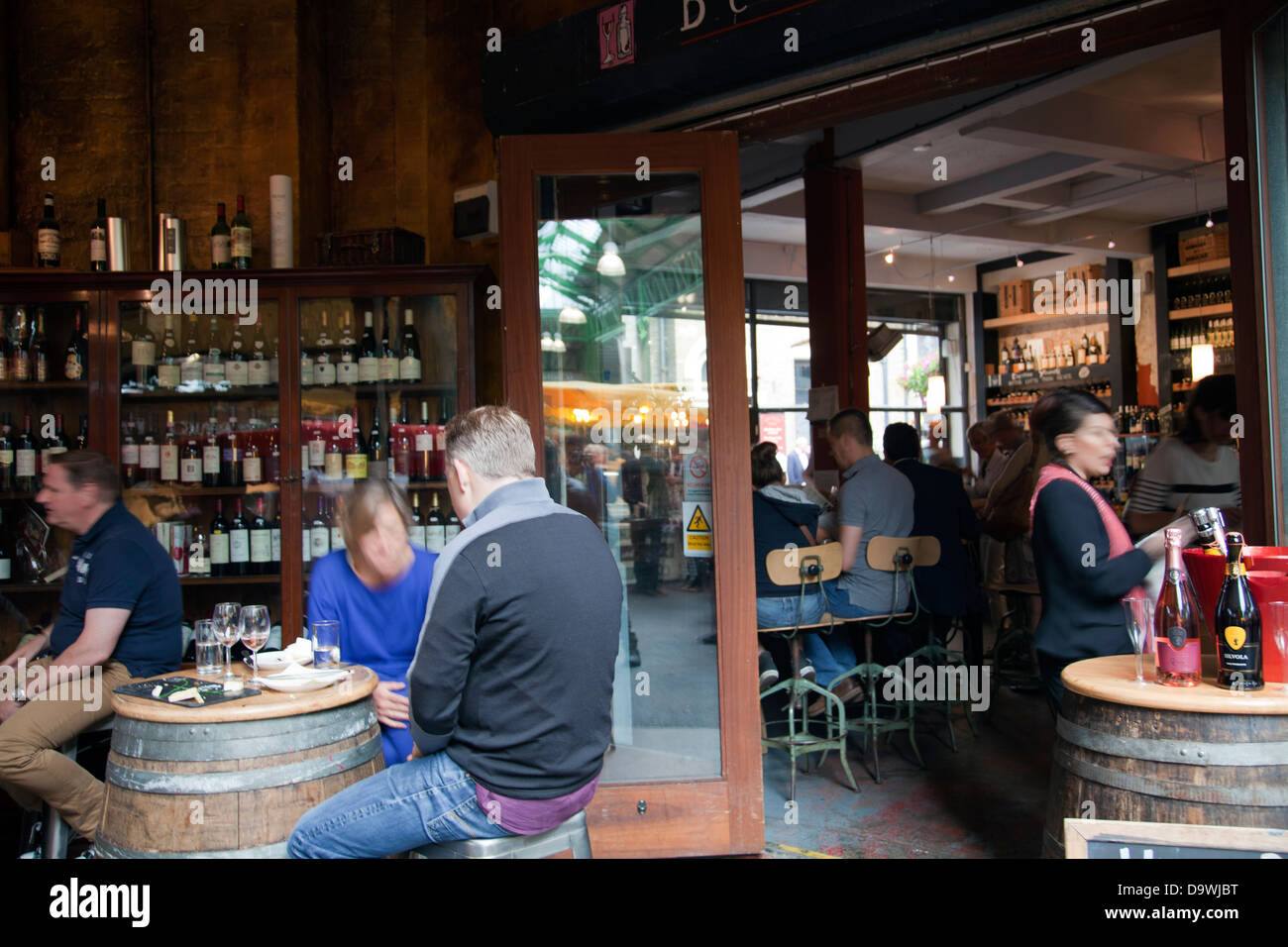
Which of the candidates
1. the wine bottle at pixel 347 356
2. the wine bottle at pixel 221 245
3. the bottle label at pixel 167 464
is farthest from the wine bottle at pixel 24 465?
the wine bottle at pixel 347 356

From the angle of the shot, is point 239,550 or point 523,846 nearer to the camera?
point 523,846

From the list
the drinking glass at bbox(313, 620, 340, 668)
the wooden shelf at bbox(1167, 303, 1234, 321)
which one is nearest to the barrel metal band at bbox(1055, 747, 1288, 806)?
the drinking glass at bbox(313, 620, 340, 668)

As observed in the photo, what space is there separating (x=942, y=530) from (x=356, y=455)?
280cm

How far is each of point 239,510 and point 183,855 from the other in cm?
261

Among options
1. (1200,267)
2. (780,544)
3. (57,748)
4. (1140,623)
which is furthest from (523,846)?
(1200,267)

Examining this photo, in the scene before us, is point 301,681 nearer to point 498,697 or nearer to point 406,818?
point 406,818

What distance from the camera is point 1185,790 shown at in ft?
5.82

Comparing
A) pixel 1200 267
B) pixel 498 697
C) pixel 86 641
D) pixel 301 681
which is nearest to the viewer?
pixel 498 697

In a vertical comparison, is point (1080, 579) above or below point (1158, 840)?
above

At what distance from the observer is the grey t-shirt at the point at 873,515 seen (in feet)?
13.5

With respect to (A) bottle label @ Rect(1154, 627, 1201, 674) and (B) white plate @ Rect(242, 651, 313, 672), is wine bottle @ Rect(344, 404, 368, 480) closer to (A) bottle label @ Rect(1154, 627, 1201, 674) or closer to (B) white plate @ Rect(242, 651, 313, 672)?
(B) white plate @ Rect(242, 651, 313, 672)

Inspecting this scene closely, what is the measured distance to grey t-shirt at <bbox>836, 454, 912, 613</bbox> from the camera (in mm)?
4109

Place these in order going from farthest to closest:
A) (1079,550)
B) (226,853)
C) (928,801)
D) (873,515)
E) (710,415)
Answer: (873,515), (928,801), (710,415), (1079,550), (226,853)
